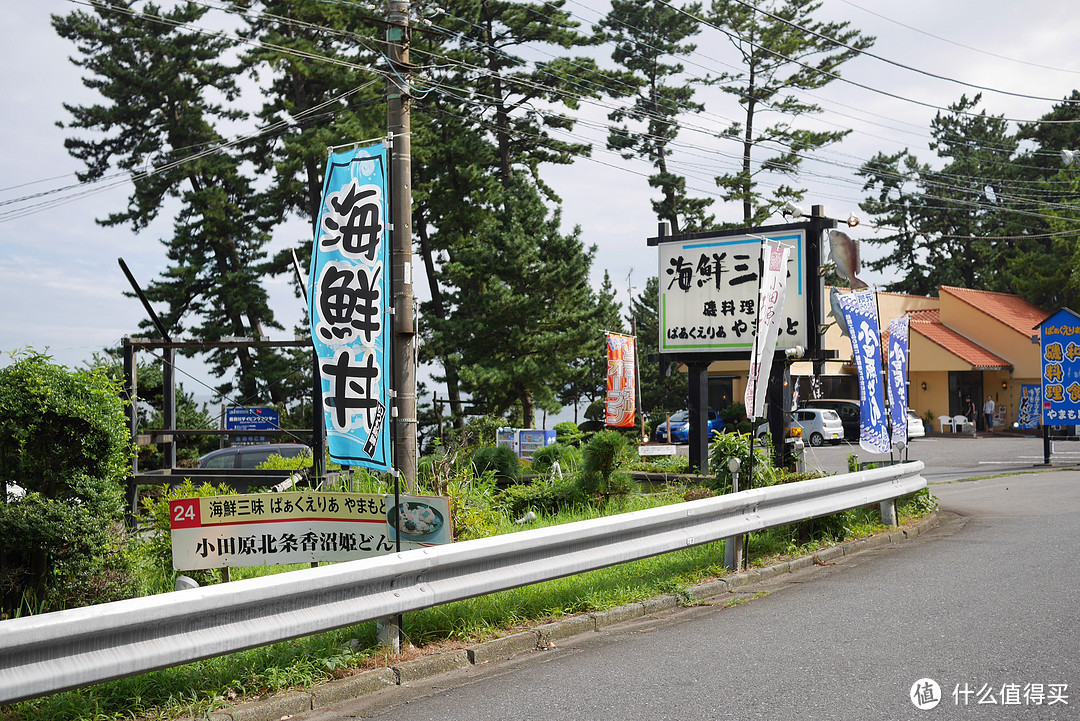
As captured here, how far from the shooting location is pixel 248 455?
17469mm

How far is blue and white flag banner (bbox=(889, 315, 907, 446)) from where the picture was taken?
1281 centimetres

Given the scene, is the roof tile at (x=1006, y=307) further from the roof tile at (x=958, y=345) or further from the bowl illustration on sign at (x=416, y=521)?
the bowl illustration on sign at (x=416, y=521)

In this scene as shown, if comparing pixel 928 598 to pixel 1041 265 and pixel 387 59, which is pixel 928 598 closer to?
pixel 387 59

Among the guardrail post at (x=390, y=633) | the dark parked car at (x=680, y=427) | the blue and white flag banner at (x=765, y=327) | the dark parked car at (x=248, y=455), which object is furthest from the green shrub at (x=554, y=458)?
Result: the dark parked car at (x=680, y=427)

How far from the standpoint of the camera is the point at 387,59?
9.14 m

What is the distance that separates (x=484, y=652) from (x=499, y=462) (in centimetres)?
863

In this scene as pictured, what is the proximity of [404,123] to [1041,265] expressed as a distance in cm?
4900

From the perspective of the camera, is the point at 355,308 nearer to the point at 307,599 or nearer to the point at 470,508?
the point at 307,599

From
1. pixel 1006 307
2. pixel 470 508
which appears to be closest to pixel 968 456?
pixel 470 508

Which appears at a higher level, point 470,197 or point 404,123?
point 470,197

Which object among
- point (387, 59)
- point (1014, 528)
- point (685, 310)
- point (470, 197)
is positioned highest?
point (470, 197)

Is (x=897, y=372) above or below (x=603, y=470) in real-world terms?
above

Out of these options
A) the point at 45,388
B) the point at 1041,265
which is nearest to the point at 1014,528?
the point at 45,388

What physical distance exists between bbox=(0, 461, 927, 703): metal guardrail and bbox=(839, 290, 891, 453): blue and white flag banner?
460cm
